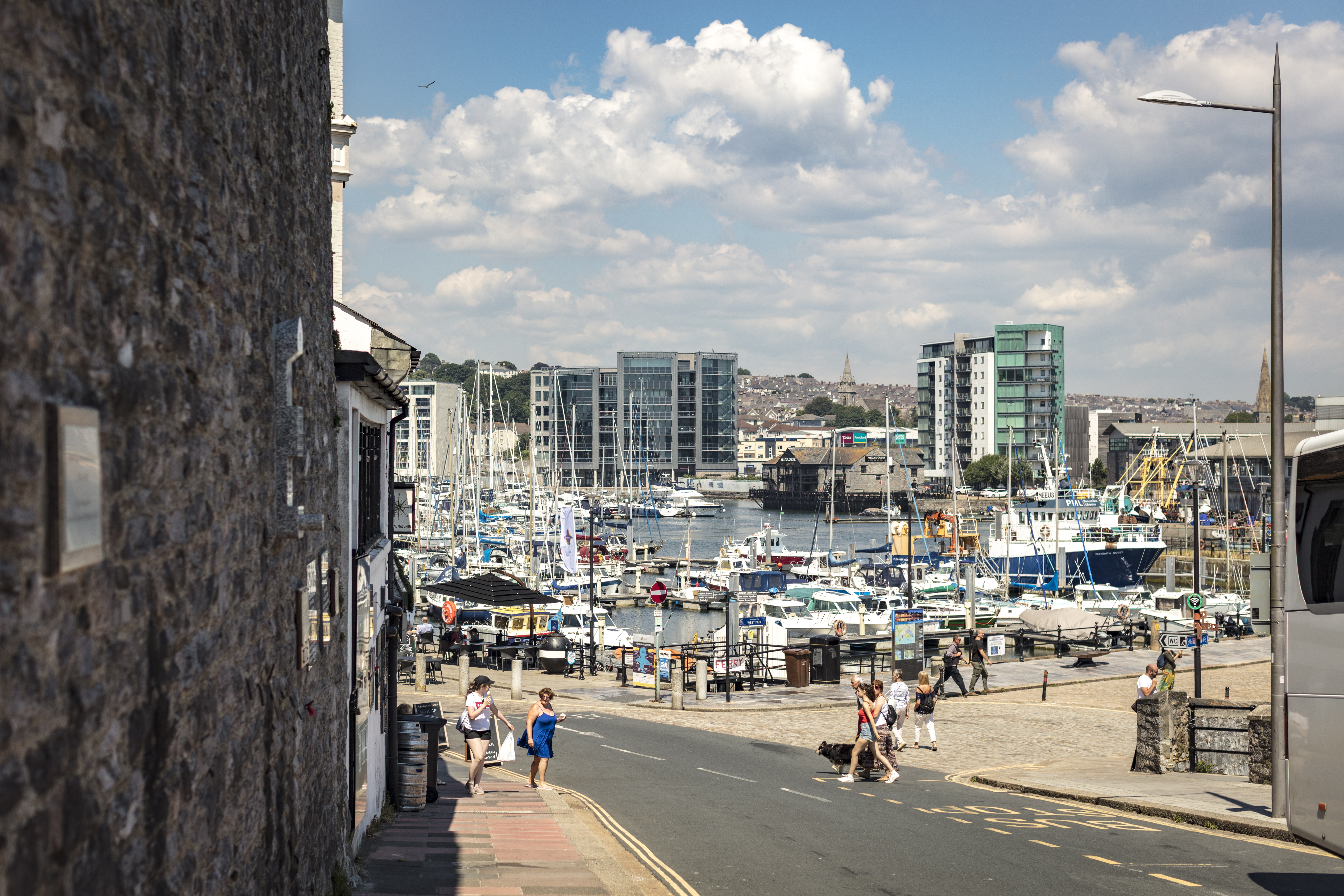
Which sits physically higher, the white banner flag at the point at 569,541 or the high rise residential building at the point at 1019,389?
the high rise residential building at the point at 1019,389

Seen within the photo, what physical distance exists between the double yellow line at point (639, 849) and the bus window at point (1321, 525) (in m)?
6.46

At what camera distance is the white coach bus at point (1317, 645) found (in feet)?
32.9

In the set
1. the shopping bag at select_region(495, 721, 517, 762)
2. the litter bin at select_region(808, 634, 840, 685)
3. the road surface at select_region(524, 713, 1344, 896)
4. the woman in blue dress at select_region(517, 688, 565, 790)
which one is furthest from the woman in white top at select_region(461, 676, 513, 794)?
the litter bin at select_region(808, 634, 840, 685)

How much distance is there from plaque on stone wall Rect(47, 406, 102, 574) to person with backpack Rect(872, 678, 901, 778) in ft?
56.5

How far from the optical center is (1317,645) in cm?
1039

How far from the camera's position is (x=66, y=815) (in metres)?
3.52

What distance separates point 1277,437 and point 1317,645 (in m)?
6.37

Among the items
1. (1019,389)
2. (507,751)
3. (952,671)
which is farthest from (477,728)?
(1019,389)

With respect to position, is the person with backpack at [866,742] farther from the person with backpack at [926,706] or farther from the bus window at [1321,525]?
the bus window at [1321,525]

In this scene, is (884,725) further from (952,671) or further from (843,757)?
(952,671)

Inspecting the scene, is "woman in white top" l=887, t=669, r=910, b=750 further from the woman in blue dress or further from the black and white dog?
the woman in blue dress

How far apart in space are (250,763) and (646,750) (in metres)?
17.5

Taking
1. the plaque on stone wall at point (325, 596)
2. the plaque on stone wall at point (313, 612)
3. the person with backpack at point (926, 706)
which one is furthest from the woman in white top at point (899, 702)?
the plaque on stone wall at point (313, 612)

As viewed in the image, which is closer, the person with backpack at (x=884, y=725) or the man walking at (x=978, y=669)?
the person with backpack at (x=884, y=725)
